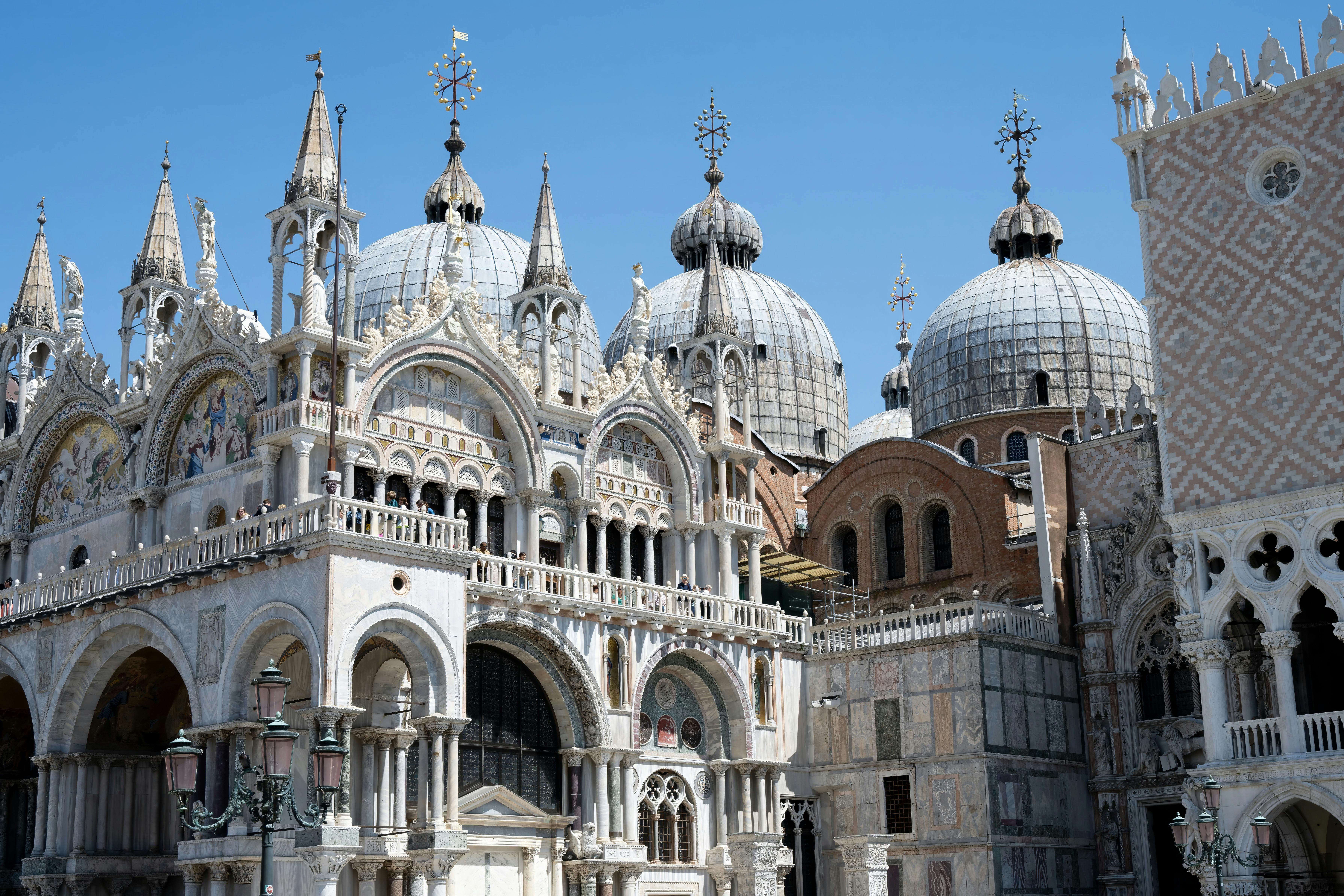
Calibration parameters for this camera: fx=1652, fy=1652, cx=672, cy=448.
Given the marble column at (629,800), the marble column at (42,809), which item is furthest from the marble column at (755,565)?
the marble column at (42,809)

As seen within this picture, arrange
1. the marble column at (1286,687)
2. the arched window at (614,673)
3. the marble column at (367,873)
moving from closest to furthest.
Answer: the marble column at (367,873), the marble column at (1286,687), the arched window at (614,673)

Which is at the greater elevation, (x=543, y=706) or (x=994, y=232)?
(x=994, y=232)

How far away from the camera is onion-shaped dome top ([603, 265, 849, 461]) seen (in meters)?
54.1

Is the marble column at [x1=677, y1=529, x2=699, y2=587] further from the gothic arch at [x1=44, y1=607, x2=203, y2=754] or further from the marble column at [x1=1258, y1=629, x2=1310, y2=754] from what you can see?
the marble column at [x1=1258, y1=629, x2=1310, y2=754]

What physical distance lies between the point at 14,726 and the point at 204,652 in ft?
34.8

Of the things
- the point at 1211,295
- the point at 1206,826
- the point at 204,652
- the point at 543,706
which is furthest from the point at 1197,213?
the point at 204,652

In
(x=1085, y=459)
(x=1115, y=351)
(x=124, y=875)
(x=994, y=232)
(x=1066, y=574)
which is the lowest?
(x=124, y=875)

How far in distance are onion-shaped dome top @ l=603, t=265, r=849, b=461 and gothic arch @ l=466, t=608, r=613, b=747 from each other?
76.5 ft

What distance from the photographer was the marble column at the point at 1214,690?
28078mm

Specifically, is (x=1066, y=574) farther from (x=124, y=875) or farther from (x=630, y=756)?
(x=124, y=875)

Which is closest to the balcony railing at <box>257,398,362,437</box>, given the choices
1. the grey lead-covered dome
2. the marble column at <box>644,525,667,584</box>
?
the marble column at <box>644,525,667,584</box>

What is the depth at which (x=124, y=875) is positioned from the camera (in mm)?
29438

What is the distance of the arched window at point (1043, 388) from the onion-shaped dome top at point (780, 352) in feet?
27.4

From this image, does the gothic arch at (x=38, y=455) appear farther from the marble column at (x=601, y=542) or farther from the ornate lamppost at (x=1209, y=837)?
the ornate lamppost at (x=1209, y=837)
